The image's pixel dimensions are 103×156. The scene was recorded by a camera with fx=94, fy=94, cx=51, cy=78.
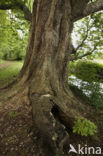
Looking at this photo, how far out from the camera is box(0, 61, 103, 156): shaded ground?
1870 mm

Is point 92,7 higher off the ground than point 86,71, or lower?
higher

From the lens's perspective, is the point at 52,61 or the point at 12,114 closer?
the point at 12,114

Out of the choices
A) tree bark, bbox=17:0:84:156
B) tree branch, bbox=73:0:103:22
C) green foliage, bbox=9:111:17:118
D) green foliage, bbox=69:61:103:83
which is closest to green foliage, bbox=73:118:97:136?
tree bark, bbox=17:0:84:156

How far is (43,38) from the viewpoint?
11.1 feet

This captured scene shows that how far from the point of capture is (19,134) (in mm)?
2154

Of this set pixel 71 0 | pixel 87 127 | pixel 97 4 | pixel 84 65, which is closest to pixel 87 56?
pixel 84 65

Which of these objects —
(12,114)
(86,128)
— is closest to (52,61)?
(12,114)

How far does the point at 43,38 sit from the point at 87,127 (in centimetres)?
301

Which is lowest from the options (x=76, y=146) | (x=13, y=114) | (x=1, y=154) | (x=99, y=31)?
(x=76, y=146)

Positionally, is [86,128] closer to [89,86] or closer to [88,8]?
[89,86]

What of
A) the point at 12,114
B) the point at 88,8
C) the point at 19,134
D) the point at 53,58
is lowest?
the point at 19,134

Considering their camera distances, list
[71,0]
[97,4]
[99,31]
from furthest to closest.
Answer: [99,31]
[97,4]
[71,0]

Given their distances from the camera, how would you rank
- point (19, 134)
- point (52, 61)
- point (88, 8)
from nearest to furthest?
point (19, 134) < point (52, 61) < point (88, 8)

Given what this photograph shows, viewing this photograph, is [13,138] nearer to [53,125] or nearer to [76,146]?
[53,125]
